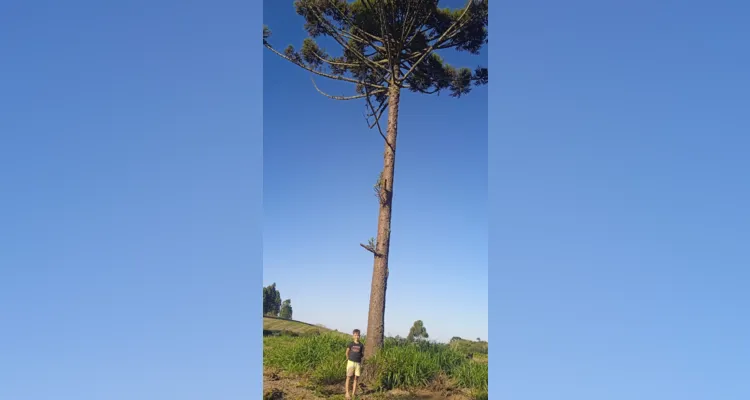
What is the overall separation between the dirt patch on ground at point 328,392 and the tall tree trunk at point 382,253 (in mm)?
548

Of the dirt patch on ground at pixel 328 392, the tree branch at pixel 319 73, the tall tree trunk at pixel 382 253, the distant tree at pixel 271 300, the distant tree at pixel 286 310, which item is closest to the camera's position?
the dirt patch on ground at pixel 328 392

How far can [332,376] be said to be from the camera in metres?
6.79

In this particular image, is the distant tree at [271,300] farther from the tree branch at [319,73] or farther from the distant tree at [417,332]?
the tree branch at [319,73]

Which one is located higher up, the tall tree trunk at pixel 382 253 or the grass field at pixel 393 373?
the tall tree trunk at pixel 382 253

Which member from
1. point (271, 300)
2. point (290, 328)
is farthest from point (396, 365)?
point (271, 300)

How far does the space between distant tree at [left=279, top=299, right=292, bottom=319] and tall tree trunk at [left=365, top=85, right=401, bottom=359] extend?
118 cm

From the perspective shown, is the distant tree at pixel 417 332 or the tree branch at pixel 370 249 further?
the tree branch at pixel 370 249

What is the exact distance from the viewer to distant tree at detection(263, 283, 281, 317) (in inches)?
284

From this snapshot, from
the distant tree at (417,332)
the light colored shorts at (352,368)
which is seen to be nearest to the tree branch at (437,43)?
the distant tree at (417,332)

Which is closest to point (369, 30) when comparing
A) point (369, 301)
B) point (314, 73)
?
point (314, 73)

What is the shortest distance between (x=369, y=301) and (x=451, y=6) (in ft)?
14.5

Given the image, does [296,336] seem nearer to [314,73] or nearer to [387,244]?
[387,244]

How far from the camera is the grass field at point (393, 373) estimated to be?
659 cm

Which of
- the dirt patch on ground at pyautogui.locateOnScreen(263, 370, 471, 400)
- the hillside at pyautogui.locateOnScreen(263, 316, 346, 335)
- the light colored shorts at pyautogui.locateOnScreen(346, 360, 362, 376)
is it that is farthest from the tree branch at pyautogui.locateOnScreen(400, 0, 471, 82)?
the dirt patch on ground at pyautogui.locateOnScreen(263, 370, 471, 400)
